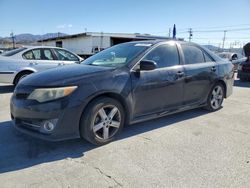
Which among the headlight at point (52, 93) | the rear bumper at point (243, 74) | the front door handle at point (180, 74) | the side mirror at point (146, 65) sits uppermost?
the side mirror at point (146, 65)

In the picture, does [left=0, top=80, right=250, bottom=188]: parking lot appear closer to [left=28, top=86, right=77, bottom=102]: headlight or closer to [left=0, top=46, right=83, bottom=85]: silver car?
[left=28, top=86, right=77, bottom=102]: headlight

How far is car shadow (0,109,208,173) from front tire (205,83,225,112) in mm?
1756

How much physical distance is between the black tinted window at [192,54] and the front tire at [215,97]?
0.76 meters

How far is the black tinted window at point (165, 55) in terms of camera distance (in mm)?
4195

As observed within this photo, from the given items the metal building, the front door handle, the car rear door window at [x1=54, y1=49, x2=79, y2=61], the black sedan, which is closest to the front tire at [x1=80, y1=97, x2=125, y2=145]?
the black sedan

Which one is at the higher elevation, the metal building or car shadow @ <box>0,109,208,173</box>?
the metal building

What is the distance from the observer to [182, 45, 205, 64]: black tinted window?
476 centimetres

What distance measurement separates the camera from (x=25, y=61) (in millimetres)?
7723

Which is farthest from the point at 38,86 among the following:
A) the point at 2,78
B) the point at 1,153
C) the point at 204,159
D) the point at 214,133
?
the point at 2,78

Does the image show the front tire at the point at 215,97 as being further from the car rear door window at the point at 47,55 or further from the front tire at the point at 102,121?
the car rear door window at the point at 47,55

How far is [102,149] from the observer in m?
3.47

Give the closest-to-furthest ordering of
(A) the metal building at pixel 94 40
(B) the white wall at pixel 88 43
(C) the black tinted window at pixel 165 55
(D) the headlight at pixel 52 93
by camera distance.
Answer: (D) the headlight at pixel 52 93, (C) the black tinted window at pixel 165 55, (A) the metal building at pixel 94 40, (B) the white wall at pixel 88 43

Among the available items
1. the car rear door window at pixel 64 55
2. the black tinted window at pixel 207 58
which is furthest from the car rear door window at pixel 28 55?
the black tinted window at pixel 207 58

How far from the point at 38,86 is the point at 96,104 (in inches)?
32.4
